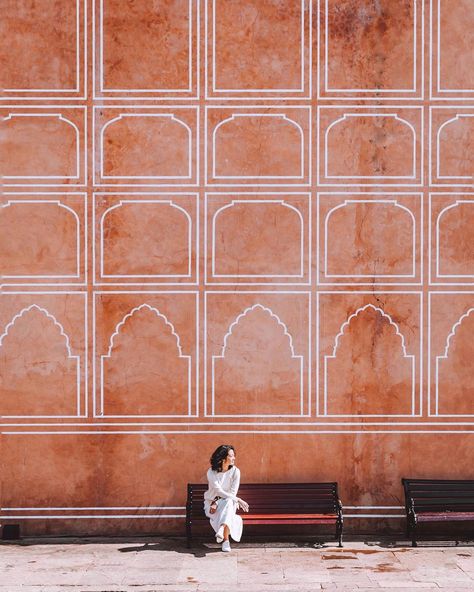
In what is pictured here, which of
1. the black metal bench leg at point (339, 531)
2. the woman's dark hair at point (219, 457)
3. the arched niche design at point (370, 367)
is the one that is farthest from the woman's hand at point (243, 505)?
the arched niche design at point (370, 367)

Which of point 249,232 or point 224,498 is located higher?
point 249,232

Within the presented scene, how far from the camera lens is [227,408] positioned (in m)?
8.35

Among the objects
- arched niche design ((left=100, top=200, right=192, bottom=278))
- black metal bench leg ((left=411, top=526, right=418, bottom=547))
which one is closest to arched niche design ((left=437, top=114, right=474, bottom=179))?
arched niche design ((left=100, top=200, right=192, bottom=278))

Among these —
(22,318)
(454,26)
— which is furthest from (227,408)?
(454,26)

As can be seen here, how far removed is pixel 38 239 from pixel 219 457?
288 centimetres

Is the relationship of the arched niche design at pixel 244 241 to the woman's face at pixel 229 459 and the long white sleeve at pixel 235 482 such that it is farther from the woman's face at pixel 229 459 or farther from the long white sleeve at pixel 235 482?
the long white sleeve at pixel 235 482

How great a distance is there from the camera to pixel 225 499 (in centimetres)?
780

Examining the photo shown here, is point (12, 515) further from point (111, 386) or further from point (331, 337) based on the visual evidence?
point (331, 337)

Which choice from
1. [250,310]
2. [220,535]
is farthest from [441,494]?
[250,310]

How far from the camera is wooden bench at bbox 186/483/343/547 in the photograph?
7.95 m

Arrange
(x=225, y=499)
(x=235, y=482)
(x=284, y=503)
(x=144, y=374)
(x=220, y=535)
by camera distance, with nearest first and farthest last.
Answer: (x=220, y=535) < (x=225, y=499) < (x=235, y=482) < (x=284, y=503) < (x=144, y=374)

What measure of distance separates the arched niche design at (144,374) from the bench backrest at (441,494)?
Answer: 2424 millimetres

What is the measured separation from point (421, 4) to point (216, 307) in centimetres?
376

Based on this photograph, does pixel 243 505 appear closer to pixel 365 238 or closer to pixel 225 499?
pixel 225 499
